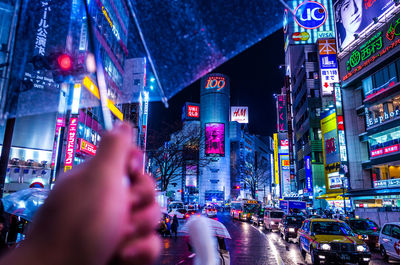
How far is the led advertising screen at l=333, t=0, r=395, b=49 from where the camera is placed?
26.9 metres

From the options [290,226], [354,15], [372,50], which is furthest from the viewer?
[354,15]

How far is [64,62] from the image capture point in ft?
54.6

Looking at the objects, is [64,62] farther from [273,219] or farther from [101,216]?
[273,219]

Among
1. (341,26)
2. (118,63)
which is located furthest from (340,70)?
(118,63)

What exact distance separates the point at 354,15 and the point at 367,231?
82.1ft

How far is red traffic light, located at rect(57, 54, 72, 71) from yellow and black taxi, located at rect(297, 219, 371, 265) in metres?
15.8

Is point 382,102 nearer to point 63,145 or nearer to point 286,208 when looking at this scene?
point 286,208

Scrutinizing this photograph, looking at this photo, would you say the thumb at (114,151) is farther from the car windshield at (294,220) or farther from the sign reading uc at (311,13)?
the sign reading uc at (311,13)

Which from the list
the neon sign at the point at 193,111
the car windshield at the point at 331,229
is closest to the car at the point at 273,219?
the car windshield at the point at 331,229

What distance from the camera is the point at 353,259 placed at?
33.4 feet

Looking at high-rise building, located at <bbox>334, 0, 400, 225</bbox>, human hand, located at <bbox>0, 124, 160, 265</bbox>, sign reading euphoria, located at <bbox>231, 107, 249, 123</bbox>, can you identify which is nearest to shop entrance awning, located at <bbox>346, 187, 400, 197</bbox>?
high-rise building, located at <bbox>334, 0, 400, 225</bbox>

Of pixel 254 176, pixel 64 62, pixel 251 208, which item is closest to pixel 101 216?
pixel 64 62

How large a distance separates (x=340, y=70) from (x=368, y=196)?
15304mm

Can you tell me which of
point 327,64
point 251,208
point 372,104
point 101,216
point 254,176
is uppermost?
point 327,64
